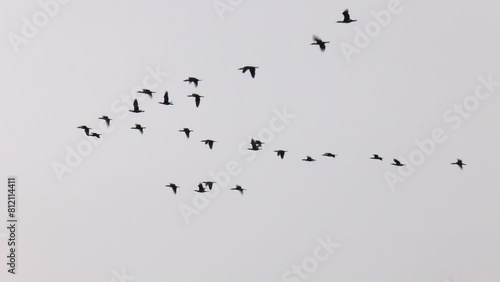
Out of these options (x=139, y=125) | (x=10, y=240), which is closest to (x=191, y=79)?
(x=139, y=125)

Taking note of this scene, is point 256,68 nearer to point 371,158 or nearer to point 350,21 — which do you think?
point 350,21

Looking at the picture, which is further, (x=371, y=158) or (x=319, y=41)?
(x=371, y=158)

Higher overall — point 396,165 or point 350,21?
point 350,21

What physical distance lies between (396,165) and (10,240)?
103 feet

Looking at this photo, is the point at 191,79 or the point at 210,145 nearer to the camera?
the point at 191,79

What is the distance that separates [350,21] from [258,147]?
46.4 ft

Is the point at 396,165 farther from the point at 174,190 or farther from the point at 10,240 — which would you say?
the point at 10,240

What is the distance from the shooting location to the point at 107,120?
88.3 metres

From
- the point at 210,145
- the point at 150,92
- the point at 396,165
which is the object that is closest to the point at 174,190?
the point at 210,145

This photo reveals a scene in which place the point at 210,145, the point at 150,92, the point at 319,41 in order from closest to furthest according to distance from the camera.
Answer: the point at 319,41, the point at 150,92, the point at 210,145

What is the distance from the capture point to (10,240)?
90.4m

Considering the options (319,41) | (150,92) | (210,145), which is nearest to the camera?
(319,41)

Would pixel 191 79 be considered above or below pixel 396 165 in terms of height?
above

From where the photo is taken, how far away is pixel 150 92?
89125mm
